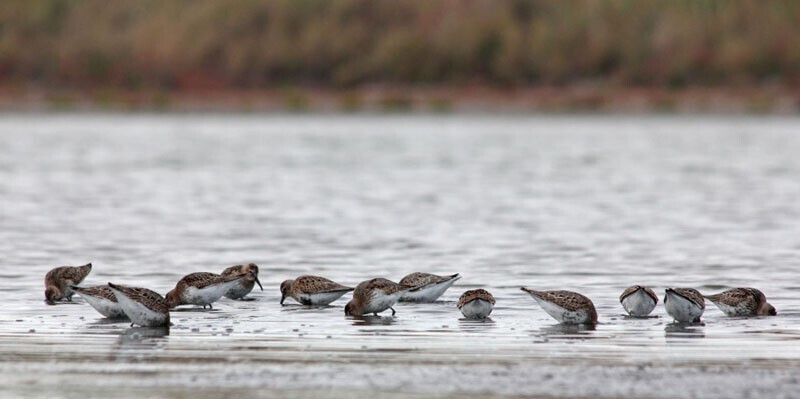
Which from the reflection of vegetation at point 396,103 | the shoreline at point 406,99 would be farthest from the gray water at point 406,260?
the reflection of vegetation at point 396,103

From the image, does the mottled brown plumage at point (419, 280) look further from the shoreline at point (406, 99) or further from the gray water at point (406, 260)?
the shoreline at point (406, 99)

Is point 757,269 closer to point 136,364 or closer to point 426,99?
point 136,364

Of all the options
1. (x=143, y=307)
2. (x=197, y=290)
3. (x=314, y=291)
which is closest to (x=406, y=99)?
(x=314, y=291)

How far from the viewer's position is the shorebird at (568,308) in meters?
18.0

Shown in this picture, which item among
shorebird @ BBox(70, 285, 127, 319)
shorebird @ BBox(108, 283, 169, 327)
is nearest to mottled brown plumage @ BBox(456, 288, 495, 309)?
shorebird @ BBox(108, 283, 169, 327)

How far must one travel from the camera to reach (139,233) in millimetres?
31312

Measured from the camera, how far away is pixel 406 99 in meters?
135

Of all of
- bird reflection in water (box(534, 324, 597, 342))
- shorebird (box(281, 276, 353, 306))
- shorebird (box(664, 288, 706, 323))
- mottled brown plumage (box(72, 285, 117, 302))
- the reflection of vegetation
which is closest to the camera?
bird reflection in water (box(534, 324, 597, 342))

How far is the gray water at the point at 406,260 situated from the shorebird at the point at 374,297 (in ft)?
0.74

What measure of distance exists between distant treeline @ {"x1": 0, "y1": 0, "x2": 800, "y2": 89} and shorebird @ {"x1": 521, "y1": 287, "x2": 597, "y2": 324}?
11164 cm

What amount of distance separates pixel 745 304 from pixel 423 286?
3.96 m

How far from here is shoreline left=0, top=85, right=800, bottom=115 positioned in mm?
125125

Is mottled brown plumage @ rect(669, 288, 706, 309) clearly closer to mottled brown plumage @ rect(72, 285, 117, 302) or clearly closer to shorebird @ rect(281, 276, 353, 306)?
shorebird @ rect(281, 276, 353, 306)

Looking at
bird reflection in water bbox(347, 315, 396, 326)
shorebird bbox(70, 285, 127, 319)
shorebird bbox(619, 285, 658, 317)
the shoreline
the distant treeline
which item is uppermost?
the distant treeline
